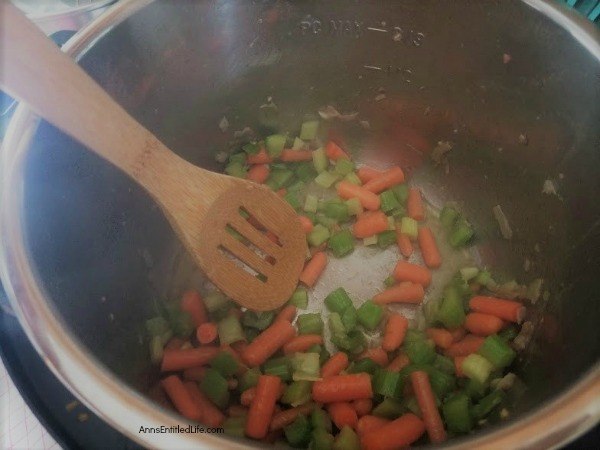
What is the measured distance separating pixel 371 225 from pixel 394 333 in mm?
388

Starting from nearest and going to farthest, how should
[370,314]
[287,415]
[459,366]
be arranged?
[287,415]
[459,366]
[370,314]

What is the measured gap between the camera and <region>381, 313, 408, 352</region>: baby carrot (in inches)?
59.2

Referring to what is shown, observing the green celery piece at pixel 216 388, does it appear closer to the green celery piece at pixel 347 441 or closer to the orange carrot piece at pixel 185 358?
the orange carrot piece at pixel 185 358

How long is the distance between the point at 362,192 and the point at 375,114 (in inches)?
10.6

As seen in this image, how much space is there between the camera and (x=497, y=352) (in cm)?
138

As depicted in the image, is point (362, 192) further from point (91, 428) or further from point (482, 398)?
point (91, 428)

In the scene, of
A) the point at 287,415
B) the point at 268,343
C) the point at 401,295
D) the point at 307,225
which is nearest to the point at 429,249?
the point at 401,295

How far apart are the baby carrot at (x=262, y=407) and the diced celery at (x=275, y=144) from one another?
0.80 m

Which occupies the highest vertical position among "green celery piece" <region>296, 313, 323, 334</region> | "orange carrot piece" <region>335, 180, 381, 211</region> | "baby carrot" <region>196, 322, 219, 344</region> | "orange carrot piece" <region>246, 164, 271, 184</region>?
"orange carrot piece" <region>335, 180, 381, 211</region>

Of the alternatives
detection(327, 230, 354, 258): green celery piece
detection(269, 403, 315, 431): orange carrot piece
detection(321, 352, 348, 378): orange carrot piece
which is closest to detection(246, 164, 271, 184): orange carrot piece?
detection(327, 230, 354, 258): green celery piece

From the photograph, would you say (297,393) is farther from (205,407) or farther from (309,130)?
(309,130)

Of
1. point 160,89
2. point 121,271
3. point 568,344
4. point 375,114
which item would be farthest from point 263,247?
point 568,344

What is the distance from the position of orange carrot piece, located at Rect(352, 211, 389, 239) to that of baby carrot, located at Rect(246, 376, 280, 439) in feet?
2.00

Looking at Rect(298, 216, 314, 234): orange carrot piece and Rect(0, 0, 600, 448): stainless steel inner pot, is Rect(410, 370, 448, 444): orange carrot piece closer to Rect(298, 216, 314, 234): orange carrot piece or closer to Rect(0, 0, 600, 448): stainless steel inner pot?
Rect(0, 0, 600, 448): stainless steel inner pot
